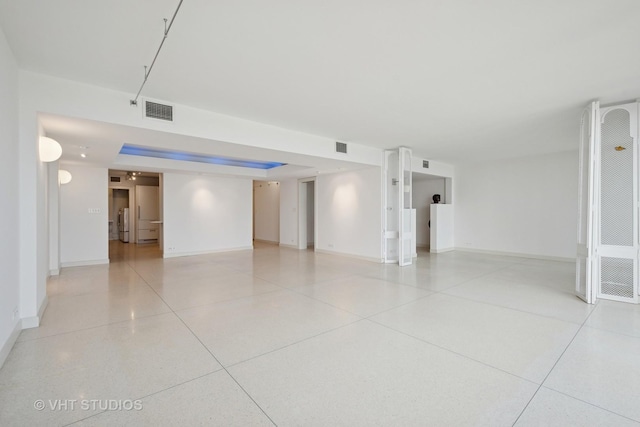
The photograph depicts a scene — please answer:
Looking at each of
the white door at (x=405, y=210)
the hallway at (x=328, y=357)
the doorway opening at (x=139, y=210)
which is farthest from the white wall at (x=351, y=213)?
the doorway opening at (x=139, y=210)

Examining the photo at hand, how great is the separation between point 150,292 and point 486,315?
5.34 metres

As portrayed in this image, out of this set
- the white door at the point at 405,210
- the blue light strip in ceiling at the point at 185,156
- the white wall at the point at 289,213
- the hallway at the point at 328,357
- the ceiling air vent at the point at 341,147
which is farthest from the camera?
the white wall at the point at 289,213

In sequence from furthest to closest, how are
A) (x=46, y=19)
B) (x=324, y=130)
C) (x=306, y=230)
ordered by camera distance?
(x=306, y=230) → (x=324, y=130) → (x=46, y=19)

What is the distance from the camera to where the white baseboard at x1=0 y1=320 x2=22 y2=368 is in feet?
8.33

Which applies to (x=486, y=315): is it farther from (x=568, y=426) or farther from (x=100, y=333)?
(x=100, y=333)

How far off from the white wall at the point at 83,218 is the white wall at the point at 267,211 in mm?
6346

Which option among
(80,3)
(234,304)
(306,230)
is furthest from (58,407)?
(306,230)

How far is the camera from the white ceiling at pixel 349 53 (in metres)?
2.35

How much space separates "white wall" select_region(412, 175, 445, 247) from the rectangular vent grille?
30.9 feet

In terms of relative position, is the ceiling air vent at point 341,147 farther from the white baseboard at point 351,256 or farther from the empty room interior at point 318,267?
the white baseboard at point 351,256

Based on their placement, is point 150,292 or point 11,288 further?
point 150,292

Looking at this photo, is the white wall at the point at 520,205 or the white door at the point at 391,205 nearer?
the white door at the point at 391,205

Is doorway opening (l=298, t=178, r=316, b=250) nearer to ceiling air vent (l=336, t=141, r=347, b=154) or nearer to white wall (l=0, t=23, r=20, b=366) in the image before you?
ceiling air vent (l=336, t=141, r=347, b=154)

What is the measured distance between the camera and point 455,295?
4.71 metres
